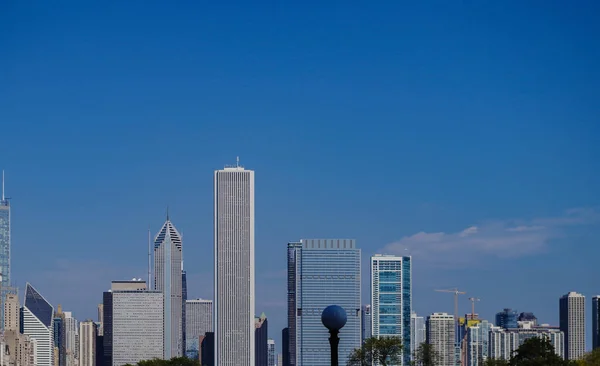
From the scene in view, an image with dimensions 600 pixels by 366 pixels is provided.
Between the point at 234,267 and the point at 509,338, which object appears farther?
the point at 234,267

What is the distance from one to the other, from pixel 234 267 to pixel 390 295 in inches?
971

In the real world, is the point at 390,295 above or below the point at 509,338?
above

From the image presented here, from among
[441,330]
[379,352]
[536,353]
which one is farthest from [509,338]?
[536,353]

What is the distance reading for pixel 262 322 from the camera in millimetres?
187000

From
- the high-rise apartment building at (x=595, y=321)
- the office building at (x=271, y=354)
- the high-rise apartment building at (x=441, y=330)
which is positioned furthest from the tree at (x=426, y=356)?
the office building at (x=271, y=354)

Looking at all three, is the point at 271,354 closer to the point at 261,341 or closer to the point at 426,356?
the point at 261,341

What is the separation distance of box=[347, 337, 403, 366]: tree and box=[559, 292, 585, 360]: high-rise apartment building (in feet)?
336

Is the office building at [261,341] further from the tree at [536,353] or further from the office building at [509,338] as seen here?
the tree at [536,353]

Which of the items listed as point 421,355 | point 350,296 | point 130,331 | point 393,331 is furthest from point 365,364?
point 130,331

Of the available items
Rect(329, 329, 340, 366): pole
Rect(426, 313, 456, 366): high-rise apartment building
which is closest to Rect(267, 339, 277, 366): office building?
Rect(426, 313, 456, 366): high-rise apartment building

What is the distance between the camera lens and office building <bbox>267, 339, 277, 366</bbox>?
609ft

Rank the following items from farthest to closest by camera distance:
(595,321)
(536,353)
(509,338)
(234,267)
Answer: (234,267) < (509,338) < (595,321) < (536,353)

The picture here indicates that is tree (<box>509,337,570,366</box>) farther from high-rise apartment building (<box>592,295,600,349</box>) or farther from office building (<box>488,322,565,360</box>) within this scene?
office building (<box>488,322,565,360</box>)

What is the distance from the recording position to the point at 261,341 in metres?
184
